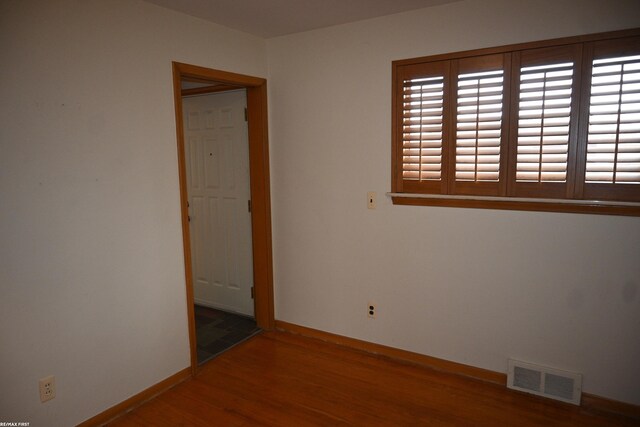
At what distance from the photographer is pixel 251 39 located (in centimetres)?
323

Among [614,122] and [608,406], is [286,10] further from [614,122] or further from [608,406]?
[608,406]

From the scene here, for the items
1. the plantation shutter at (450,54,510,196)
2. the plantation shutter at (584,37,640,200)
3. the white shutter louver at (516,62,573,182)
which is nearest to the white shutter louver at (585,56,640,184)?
the plantation shutter at (584,37,640,200)

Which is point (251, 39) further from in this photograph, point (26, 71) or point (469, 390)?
point (469, 390)

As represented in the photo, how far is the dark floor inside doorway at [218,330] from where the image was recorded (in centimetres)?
Answer: 331

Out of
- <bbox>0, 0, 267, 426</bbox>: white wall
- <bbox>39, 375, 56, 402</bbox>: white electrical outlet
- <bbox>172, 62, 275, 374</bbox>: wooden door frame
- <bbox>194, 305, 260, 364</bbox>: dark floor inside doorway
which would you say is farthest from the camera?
<bbox>194, 305, 260, 364</bbox>: dark floor inside doorway

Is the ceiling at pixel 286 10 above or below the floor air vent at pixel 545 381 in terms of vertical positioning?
above

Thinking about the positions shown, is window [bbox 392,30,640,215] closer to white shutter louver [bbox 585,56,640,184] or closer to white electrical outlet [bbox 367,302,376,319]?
white shutter louver [bbox 585,56,640,184]

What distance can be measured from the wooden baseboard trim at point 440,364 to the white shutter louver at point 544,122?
52.2 inches

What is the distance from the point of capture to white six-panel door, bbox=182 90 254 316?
145 inches

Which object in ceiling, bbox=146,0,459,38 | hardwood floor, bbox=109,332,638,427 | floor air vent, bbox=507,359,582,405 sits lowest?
hardwood floor, bbox=109,332,638,427

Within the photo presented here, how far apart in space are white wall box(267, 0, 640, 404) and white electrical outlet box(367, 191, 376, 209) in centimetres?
4

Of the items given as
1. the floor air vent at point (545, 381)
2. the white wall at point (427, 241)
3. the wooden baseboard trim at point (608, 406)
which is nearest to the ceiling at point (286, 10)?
the white wall at point (427, 241)

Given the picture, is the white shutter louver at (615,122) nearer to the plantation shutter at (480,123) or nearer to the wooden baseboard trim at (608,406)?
the plantation shutter at (480,123)

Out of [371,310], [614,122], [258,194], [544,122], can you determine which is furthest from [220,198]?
[614,122]
